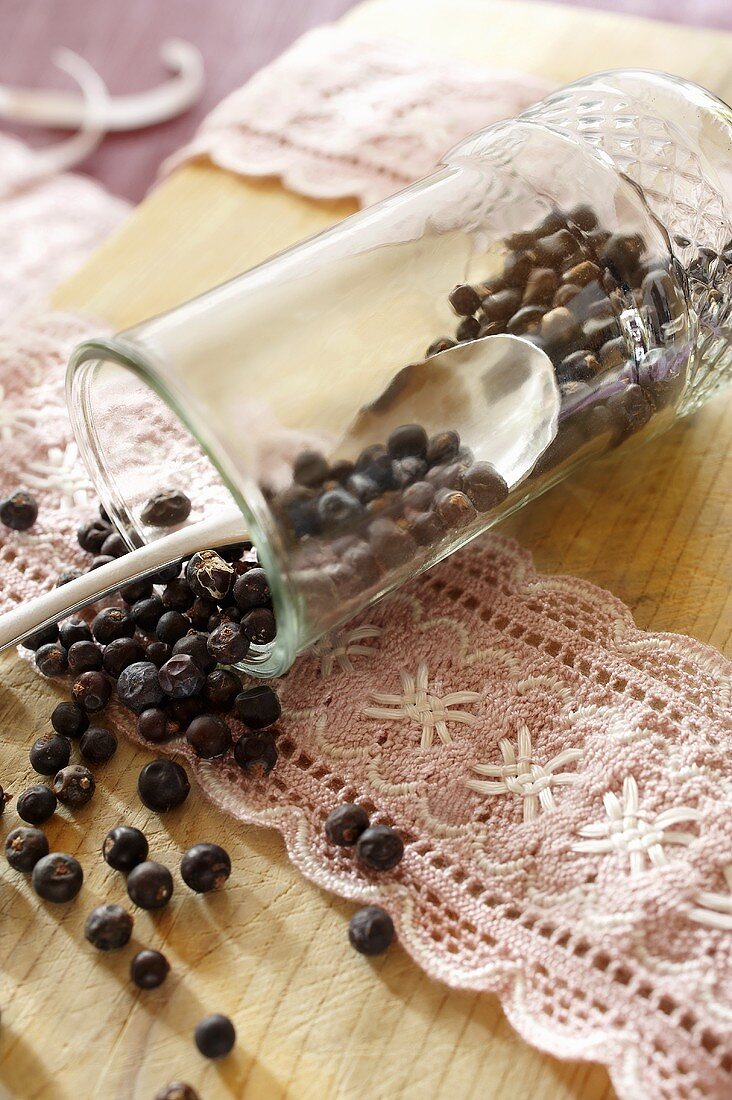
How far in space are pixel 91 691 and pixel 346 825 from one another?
29 centimetres

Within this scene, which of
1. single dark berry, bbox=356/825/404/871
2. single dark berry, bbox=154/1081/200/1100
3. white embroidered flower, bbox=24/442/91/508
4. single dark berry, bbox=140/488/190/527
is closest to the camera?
single dark berry, bbox=154/1081/200/1100

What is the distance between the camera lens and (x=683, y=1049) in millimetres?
Result: 782

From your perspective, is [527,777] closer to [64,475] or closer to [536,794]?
[536,794]

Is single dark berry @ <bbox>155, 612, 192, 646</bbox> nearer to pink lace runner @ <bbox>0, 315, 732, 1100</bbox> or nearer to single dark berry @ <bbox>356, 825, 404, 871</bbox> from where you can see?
pink lace runner @ <bbox>0, 315, 732, 1100</bbox>

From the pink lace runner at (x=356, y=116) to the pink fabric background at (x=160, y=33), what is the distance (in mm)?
587

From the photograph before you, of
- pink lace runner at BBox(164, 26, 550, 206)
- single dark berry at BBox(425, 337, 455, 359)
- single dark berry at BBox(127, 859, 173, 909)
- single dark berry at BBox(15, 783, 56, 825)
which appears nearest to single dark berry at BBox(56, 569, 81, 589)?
single dark berry at BBox(15, 783, 56, 825)

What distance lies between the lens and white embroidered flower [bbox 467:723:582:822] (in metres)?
0.93

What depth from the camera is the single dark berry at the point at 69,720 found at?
3.33 feet

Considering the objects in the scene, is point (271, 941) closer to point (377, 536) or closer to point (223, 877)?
point (223, 877)

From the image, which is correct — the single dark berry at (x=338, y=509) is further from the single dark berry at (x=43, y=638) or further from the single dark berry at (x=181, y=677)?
the single dark berry at (x=43, y=638)

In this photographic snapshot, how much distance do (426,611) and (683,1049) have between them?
0.47m

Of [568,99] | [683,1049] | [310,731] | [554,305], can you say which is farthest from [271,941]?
[568,99]

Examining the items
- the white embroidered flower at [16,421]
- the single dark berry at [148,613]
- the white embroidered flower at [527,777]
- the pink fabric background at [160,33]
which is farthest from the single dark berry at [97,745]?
the pink fabric background at [160,33]

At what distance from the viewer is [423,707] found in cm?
101
